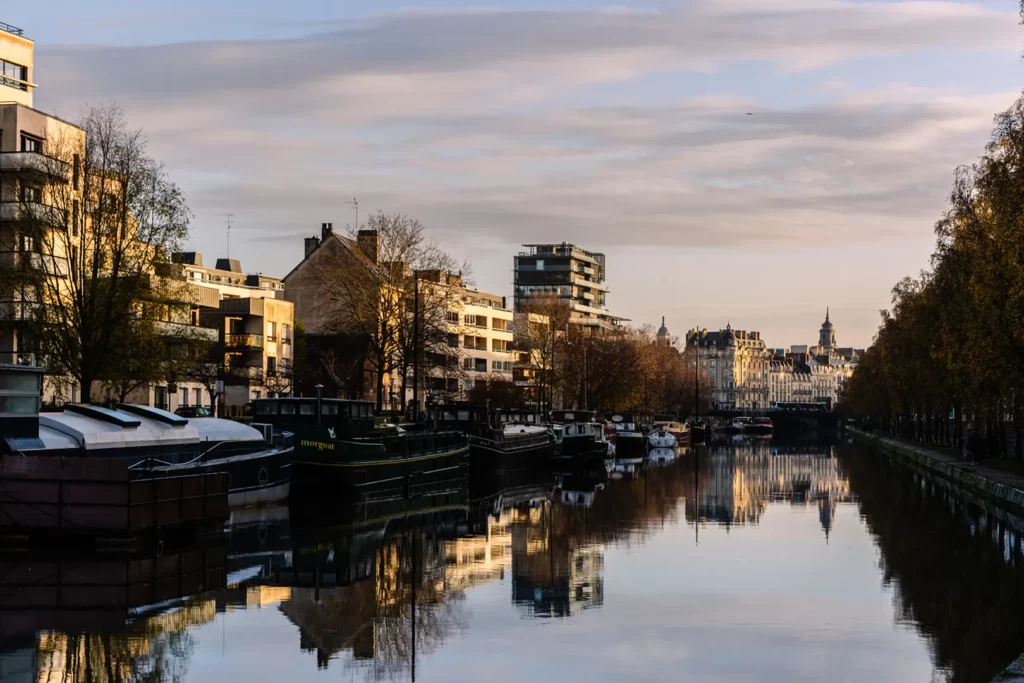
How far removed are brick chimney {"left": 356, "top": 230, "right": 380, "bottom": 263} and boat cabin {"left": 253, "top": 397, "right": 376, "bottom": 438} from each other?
3345 cm

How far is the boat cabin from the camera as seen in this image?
48750 millimetres

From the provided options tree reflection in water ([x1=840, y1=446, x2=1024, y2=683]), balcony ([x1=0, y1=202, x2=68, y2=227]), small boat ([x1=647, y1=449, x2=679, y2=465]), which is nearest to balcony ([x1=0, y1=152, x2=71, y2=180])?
balcony ([x1=0, y1=202, x2=68, y2=227])

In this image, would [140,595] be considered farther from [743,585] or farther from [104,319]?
[104,319]

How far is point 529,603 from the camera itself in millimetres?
24844

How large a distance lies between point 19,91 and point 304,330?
2145 inches

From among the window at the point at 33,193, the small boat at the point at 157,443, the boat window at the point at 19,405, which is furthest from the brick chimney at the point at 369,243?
the boat window at the point at 19,405

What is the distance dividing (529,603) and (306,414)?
25329 mm

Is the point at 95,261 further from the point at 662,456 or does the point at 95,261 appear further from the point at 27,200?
the point at 662,456

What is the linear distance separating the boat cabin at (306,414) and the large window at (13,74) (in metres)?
31.5

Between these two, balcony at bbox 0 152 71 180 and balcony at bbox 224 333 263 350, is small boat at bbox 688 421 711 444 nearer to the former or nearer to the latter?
balcony at bbox 224 333 263 350

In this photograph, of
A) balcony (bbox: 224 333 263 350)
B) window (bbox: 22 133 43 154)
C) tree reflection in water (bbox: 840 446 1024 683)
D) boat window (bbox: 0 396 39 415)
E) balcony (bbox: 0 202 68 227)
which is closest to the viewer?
tree reflection in water (bbox: 840 446 1024 683)

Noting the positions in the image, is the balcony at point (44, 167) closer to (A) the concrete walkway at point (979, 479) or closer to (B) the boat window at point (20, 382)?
(B) the boat window at point (20, 382)

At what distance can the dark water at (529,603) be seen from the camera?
19016mm

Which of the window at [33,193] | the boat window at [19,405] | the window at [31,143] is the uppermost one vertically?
the window at [31,143]
